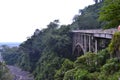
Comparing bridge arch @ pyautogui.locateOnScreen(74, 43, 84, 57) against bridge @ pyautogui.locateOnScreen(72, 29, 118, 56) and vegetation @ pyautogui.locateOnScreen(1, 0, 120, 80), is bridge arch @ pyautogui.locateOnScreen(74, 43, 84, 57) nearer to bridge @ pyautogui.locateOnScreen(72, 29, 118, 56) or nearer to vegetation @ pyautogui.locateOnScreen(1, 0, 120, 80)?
vegetation @ pyautogui.locateOnScreen(1, 0, 120, 80)

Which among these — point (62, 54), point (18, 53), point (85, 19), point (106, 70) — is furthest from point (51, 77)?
point (18, 53)

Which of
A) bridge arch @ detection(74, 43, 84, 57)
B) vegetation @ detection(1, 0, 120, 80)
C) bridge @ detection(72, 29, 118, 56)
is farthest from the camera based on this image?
bridge arch @ detection(74, 43, 84, 57)

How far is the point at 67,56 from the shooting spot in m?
60.8

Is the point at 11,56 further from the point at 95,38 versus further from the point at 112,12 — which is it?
the point at 112,12

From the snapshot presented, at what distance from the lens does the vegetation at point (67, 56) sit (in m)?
22.7

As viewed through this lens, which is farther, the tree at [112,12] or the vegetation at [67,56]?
the vegetation at [67,56]

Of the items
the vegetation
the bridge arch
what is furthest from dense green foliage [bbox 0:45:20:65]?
the bridge arch

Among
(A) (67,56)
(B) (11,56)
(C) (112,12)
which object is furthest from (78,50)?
(B) (11,56)

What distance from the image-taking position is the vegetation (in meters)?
22.7

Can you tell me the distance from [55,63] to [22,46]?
2629 cm

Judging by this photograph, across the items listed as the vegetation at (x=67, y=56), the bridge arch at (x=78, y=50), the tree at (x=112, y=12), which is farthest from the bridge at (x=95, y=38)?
the tree at (x=112, y=12)

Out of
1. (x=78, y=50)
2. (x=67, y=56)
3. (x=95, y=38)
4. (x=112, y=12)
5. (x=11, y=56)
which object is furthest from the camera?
(x=11, y=56)

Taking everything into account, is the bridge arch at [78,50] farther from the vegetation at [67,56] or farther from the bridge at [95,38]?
the bridge at [95,38]

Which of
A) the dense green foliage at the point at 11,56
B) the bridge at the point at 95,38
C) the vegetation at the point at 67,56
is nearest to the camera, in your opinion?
the vegetation at the point at 67,56
